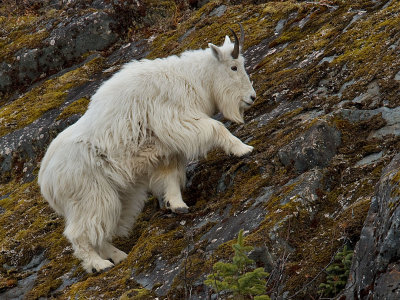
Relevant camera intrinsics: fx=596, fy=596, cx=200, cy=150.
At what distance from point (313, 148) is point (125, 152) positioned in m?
2.67

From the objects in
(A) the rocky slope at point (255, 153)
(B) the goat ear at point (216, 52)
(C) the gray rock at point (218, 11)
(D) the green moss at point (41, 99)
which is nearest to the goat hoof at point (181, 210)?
(A) the rocky slope at point (255, 153)

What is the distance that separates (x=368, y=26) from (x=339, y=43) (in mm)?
605

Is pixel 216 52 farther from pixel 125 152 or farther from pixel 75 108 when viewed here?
pixel 75 108

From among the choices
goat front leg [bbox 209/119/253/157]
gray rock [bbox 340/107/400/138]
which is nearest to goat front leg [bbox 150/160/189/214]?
goat front leg [bbox 209/119/253/157]

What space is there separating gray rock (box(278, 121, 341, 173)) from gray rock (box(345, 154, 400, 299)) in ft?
6.69

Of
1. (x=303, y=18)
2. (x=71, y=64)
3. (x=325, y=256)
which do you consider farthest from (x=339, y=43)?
(x=71, y=64)

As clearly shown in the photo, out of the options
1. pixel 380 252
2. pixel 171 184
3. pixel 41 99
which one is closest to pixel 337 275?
pixel 380 252

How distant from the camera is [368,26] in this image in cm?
1039

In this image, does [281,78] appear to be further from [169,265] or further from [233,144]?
[169,265]

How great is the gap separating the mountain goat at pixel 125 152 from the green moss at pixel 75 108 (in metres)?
3.88

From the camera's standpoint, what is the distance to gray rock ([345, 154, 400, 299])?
13.8 ft

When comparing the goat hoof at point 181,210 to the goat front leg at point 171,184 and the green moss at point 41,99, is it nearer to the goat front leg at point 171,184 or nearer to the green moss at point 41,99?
the goat front leg at point 171,184

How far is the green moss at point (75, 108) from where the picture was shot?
12641mm

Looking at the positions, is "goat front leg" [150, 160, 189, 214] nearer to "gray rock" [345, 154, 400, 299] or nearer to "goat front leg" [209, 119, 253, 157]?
"goat front leg" [209, 119, 253, 157]
